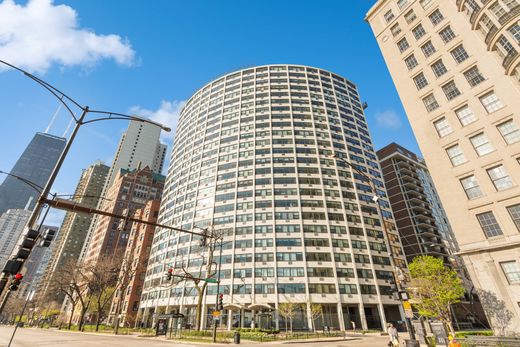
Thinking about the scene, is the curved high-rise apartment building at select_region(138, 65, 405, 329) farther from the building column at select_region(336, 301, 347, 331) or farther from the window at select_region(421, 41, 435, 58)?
the window at select_region(421, 41, 435, 58)

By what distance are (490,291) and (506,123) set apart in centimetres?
1384

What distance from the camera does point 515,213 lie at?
1998cm

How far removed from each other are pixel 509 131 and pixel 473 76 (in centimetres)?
670

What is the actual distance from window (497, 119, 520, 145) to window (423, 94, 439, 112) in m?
6.20

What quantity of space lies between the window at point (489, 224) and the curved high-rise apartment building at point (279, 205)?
3235cm

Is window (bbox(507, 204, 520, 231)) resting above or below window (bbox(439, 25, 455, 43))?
below

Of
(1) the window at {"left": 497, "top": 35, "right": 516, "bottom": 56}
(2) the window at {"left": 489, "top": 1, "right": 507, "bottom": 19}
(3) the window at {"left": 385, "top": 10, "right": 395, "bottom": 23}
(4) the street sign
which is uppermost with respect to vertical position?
(3) the window at {"left": 385, "top": 10, "right": 395, "bottom": 23}

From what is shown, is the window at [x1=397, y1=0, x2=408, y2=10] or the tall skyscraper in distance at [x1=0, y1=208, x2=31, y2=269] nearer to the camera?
the window at [x1=397, y1=0, x2=408, y2=10]

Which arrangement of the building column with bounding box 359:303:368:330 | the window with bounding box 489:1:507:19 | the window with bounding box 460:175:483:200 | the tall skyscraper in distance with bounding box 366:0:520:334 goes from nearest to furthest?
the tall skyscraper in distance with bounding box 366:0:520:334
the window with bounding box 489:1:507:19
the window with bounding box 460:175:483:200
the building column with bounding box 359:303:368:330

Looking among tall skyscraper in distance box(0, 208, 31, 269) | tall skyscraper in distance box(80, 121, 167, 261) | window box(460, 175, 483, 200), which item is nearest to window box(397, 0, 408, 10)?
window box(460, 175, 483, 200)

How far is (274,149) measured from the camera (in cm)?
6781

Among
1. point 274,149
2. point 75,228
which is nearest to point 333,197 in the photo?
point 274,149

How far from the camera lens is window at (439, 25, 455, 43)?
1079 inches

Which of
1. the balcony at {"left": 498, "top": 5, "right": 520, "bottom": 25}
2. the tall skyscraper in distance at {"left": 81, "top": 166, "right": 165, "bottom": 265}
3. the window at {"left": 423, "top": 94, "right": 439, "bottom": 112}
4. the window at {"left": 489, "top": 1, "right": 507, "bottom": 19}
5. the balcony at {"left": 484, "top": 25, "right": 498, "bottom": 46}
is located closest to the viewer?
the balcony at {"left": 498, "top": 5, "right": 520, "bottom": 25}
